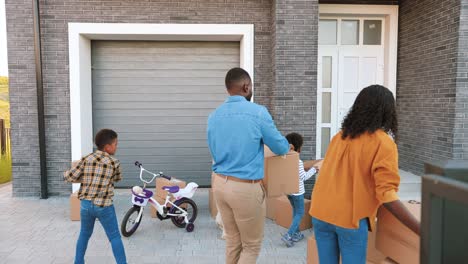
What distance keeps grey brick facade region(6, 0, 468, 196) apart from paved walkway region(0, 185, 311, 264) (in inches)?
61.5

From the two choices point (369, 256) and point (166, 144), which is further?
point (166, 144)

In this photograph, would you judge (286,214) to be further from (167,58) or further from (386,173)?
(167,58)

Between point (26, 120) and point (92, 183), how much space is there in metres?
4.30

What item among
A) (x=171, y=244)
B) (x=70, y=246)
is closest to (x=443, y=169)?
(x=171, y=244)

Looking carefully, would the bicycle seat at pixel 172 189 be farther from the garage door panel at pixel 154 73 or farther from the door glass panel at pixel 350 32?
the door glass panel at pixel 350 32

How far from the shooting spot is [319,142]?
7832 mm

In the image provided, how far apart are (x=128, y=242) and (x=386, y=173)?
12.3 feet

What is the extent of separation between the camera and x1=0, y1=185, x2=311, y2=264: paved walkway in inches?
178

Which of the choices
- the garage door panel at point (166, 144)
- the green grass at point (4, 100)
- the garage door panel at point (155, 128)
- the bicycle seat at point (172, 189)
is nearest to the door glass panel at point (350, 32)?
the garage door panel at point (155, 128)

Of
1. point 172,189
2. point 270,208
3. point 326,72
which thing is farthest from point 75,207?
point 326,72

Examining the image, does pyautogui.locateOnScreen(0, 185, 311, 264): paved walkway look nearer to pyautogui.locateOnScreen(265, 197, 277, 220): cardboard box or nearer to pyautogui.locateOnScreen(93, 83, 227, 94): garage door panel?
pyautogui.locateOnScreen(265, 197, 277, 220): cardboard box

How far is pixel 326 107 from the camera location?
25.7 ft

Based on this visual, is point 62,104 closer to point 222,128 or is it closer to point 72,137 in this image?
point 72,137

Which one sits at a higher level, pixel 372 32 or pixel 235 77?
pixel 372 32
